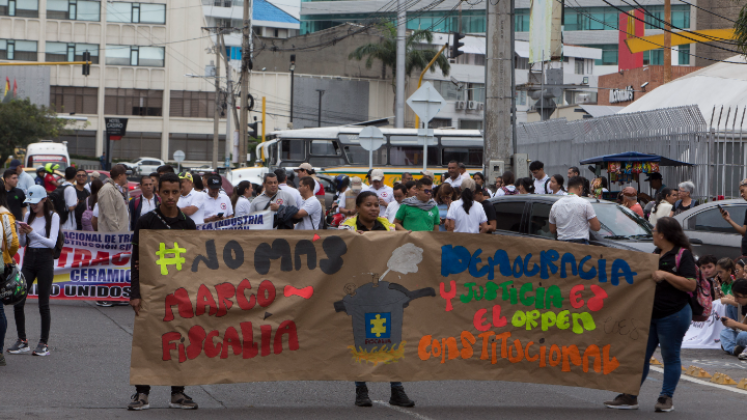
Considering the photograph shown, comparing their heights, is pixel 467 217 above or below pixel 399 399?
above

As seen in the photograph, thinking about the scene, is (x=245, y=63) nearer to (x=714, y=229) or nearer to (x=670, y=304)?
(x=714, y=229)

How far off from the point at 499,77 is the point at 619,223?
19.1 feet

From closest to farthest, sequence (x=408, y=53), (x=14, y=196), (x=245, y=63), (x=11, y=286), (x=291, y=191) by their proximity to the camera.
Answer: (x=11, y=286), (x=291, y=191), (x=14, y=196), (x=245, y=63), (x=408, y=53)

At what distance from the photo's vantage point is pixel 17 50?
6475 cm

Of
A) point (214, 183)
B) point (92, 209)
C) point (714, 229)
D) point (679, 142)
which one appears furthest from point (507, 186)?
point (92, 209)

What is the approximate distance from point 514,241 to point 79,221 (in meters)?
9.18

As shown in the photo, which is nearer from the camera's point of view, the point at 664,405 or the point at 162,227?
the point at 162,227

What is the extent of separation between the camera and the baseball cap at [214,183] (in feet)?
41.0

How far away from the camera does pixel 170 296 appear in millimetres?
6367

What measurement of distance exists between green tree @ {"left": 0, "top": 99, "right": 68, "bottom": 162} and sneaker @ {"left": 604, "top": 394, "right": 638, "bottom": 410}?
2123 inches

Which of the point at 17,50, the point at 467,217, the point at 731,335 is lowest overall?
the point at 731,335

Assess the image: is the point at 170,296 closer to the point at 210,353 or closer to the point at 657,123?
the point at 210,353

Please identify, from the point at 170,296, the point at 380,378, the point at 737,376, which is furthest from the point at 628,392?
the point at 170,296

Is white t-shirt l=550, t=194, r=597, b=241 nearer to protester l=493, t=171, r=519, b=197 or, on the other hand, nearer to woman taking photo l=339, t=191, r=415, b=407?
woman taking photo l=339, t=191, r=415, b=407
